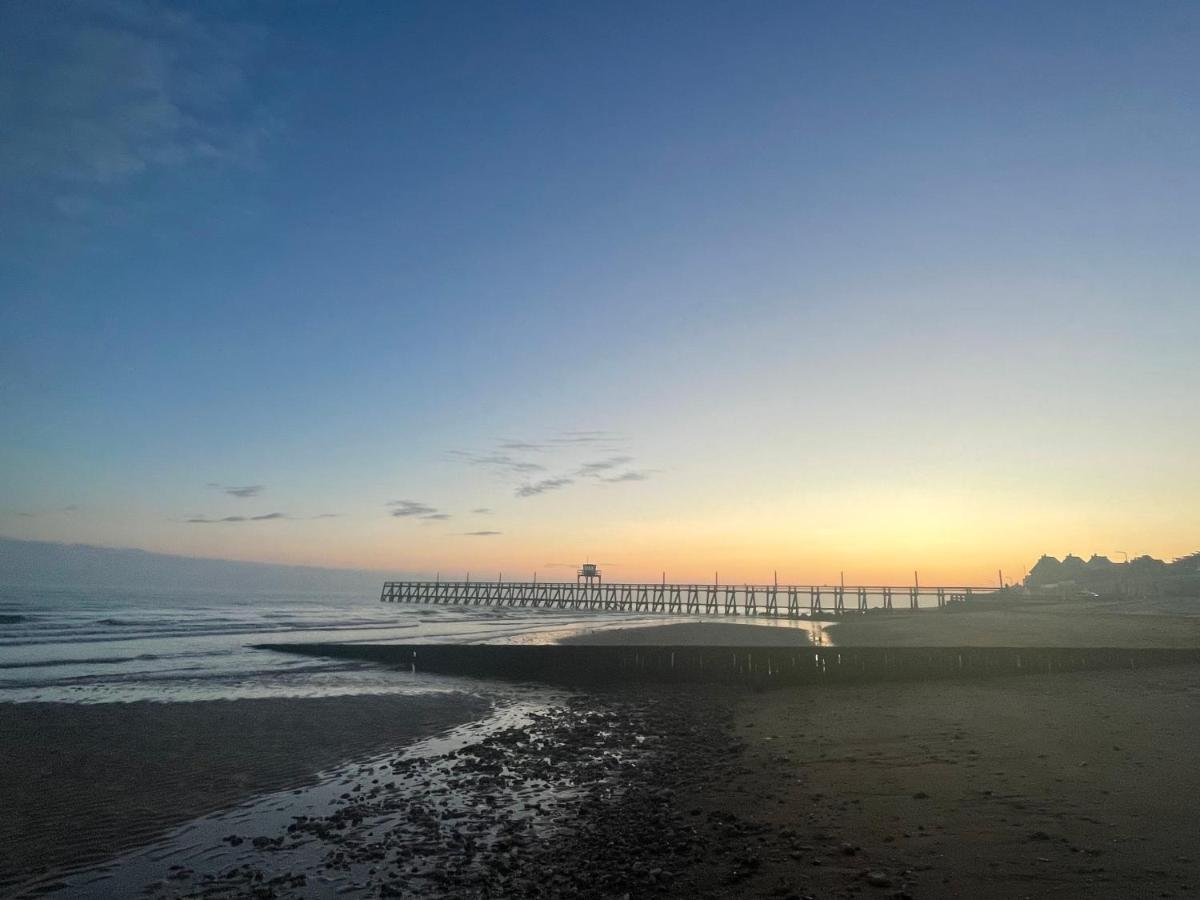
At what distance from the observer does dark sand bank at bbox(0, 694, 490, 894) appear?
971 centimetres

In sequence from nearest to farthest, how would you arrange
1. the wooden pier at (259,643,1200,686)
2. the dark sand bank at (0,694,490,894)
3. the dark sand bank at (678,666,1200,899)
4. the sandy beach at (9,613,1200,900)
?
the dark sand bank at (678,666,1200,899) < the sandy beach at (9,613,1200,900) < the dark sand bank at (0,694,490,894) < the wooden pier at (259,643,1200,686)

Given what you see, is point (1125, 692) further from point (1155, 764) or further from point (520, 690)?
point (520, 690)

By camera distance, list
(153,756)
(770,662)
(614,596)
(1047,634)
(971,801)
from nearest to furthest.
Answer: (971,801)
(153,756)
(770,662)
(1047,634)
(614,596)

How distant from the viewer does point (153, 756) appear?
14.1 m

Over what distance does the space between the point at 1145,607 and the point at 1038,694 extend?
4902 cm

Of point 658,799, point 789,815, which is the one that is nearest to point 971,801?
point 789,815

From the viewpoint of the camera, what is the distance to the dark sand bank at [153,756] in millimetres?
9711

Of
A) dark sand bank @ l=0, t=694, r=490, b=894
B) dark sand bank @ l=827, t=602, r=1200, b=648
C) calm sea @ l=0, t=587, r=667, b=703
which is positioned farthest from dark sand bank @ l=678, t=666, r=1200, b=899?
calm sea @ l=0, t=587, r=667, b=703

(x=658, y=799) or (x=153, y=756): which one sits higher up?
(x=658, y=799)

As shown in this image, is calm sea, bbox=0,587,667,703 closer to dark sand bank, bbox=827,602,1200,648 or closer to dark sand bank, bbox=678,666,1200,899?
dark sand bank, bbox=678,666,1200,899

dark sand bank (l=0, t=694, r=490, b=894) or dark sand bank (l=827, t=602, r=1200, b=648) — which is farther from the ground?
dark sand bank (l=827, t=602, r=1200, b=648)

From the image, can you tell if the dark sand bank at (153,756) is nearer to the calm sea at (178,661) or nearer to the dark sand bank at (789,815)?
the dark sand bank at (789,815)

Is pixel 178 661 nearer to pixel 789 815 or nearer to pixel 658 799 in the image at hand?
pixel 658 799

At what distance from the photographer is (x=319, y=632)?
48.6m
